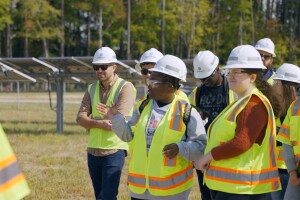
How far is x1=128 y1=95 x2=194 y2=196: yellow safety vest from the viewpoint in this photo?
4.38m

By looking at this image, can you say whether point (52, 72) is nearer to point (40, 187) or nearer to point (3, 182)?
point (40, 187)

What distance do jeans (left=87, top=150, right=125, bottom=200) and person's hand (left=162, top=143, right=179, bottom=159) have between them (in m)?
1.51

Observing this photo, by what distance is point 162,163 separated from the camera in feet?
14.4

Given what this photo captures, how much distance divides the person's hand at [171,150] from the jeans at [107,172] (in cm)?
151

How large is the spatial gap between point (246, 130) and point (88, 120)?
2.25 metres

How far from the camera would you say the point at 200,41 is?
50125mm

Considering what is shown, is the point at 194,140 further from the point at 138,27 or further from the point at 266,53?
the point at 138,27

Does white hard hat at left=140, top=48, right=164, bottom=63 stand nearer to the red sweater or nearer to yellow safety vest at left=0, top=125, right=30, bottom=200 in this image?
the red sweater

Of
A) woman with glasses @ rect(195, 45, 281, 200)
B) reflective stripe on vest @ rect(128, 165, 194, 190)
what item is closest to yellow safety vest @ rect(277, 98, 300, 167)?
woman with glasses @ rect(195, 45, 281, 200)

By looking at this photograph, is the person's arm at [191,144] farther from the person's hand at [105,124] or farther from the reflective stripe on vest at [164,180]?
the person's hand at [105,124]

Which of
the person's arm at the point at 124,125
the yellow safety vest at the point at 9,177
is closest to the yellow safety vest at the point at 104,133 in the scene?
the person's arm at the point at 124,125

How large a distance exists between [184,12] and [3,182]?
47.6m

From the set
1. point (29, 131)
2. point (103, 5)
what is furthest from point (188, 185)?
point (103, 5)

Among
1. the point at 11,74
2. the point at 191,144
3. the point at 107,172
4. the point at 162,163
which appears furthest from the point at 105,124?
the point at 11,74
